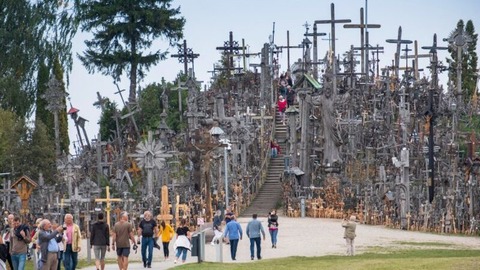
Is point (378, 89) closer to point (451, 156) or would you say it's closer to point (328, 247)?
point (451, 156)

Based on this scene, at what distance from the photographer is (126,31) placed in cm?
7475

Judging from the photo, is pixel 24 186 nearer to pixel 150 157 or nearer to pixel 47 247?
pixel 150 157

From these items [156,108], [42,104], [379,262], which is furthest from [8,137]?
[379,262]

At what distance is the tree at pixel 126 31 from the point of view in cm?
7419

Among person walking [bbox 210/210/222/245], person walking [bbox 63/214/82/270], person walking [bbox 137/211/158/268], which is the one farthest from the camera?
person walking [bbox 210/210/222/245]

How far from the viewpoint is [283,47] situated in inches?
3159

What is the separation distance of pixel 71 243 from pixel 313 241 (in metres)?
12.5

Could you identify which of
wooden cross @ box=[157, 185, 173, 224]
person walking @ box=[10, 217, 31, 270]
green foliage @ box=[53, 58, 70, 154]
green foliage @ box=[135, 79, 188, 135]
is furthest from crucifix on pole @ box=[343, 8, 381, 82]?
person walking @ box=[10, 217, 31, 270]

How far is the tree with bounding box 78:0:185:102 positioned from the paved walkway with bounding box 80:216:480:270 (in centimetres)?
2075

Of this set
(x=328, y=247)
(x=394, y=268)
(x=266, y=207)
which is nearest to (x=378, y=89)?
(x=266, y=207)

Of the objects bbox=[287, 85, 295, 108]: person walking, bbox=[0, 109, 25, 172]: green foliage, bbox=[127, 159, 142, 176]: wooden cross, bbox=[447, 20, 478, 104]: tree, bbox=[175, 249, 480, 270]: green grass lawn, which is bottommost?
bbox=[175, 249, 480, 270]: green grass lawn

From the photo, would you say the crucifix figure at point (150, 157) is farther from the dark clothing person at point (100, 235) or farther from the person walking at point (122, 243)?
the person walking at point (122, 243)

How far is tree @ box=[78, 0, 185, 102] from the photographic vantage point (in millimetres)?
74188

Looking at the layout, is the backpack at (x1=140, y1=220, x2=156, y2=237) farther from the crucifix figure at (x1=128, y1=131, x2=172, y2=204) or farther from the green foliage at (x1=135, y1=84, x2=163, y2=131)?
the green foliage at (x1=135, y1=84, x2=163, y2=131)
